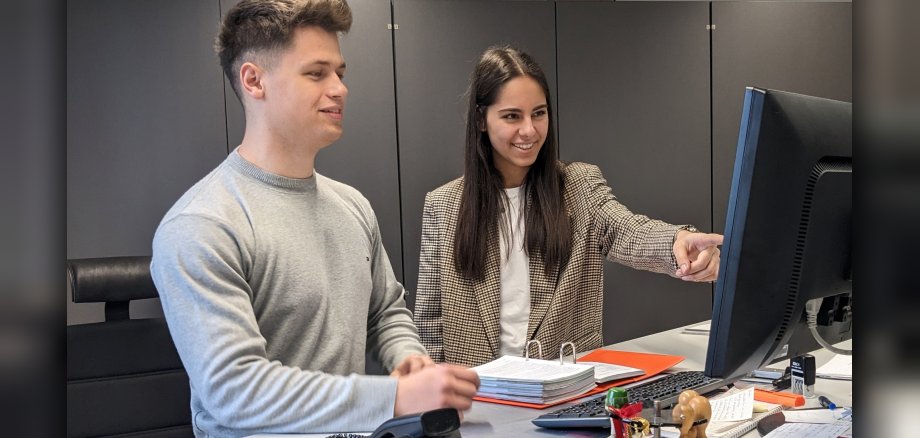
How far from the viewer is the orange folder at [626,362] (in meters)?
1.60

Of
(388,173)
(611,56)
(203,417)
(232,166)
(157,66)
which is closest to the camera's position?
(203,417)

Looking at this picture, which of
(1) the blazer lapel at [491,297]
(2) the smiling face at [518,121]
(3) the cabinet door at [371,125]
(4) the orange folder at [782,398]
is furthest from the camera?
(3) the cabinet door at [371,125]

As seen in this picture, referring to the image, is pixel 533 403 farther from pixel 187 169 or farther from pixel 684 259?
pixel 187 169

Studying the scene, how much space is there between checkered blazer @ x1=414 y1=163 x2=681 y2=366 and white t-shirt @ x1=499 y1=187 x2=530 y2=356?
2 centimetres

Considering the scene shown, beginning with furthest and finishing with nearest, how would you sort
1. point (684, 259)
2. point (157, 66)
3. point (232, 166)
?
1. point (157, 66)
2. point (684, 259)
3. point (232, 166)

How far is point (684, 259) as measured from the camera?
1.86 m

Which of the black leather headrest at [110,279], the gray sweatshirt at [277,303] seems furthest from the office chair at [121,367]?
the gray sweatshirt at [277,303]

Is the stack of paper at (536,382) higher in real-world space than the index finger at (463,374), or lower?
lower

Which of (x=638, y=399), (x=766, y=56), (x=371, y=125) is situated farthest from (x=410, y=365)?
(x=766, y=56)

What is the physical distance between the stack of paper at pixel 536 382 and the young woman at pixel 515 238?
64 cm

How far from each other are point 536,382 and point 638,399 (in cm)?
19

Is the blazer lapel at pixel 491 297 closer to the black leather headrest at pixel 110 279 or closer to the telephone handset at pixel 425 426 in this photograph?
the black leather headrest at pixel 110 279

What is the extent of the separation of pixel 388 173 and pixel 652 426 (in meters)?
2.27
